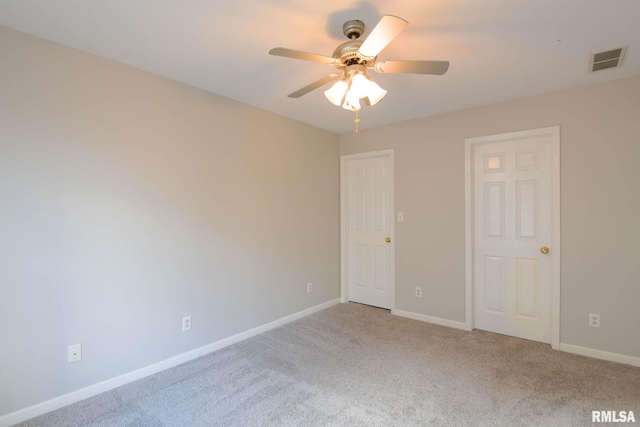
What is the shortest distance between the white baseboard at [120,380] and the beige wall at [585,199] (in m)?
2.19

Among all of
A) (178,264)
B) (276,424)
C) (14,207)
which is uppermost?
(14,207)

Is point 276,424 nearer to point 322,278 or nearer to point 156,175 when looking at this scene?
point 156,175

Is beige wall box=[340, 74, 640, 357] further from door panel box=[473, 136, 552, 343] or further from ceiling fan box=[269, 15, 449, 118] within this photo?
ceiling fan box=[269, 15, 449, 118]

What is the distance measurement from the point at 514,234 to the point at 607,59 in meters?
1.62

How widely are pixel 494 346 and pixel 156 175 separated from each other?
339 centimetres

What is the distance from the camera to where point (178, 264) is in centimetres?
267

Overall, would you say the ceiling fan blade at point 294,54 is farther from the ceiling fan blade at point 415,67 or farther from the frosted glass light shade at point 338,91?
the ceiling fan blade at point 415,67

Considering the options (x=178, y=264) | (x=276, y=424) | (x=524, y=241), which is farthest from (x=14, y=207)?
(x=524, y=241)

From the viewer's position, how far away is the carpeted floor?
1.96 m

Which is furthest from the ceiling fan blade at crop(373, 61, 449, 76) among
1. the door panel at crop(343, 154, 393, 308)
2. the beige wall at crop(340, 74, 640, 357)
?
the door panel at crop(343, 154, 393, 308)

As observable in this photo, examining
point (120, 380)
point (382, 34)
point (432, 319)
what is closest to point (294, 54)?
point (382, 34)

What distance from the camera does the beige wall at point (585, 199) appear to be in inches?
101
